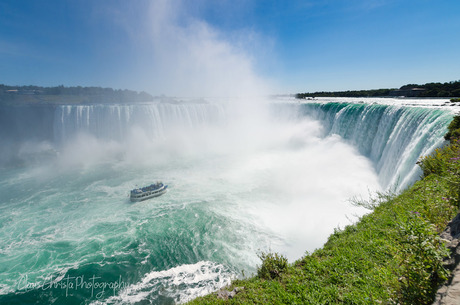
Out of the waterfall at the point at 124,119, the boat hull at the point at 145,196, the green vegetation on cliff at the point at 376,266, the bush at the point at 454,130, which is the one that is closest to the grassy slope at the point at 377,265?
the green vegetation on cliff at the point at 376,266

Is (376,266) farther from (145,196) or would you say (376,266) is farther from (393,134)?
(145,196)

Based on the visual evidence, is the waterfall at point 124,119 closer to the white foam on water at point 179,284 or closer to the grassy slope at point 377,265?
the white foam on water at point 179,284

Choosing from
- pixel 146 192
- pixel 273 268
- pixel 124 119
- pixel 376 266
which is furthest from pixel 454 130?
pixel 124 119

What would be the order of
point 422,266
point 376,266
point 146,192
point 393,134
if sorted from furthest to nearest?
point 146,192
point 393,134
point 376,266
point 422,266

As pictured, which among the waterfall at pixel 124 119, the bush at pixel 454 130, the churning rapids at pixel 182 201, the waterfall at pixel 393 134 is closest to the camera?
the bush at pixel 454 130

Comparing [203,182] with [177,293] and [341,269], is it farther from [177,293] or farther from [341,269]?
[341,269]

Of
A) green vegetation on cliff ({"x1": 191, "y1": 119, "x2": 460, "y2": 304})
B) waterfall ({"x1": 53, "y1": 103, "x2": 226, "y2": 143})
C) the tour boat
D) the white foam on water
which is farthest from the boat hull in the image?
waterfall ({"x1": 53, "y1": 103, "x2": 226, "y2": 143})
